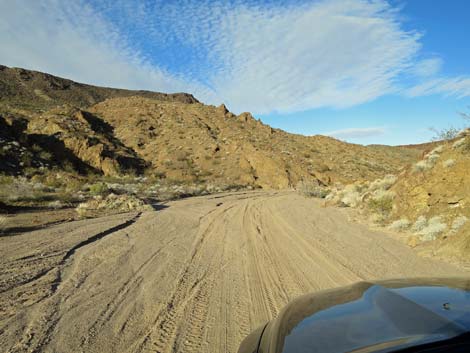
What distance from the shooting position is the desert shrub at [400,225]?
929cm

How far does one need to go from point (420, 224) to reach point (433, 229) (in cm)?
70

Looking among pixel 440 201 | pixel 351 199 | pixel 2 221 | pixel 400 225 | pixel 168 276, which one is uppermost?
pixel 440 201

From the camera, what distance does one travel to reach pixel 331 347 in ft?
5.93

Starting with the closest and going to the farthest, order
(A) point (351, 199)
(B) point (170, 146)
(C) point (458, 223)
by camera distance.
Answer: (C) point (458, 223) < (A) point (351, 199) < (B) point (170, 146)

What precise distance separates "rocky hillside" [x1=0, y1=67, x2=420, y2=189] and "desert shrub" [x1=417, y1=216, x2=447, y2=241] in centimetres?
1409

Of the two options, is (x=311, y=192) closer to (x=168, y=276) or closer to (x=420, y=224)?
(x=420, y=224)

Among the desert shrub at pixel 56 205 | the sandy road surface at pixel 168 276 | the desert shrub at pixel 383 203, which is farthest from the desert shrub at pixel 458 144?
the desert shrub at pixel 56 205

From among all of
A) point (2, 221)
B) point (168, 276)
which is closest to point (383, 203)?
point (168, 276)

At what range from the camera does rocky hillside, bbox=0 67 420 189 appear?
102ft

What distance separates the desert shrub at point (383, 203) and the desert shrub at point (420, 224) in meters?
2.16

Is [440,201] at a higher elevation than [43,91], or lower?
lower

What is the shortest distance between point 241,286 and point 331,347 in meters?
3.71

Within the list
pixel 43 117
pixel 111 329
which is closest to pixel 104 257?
pixel 111 329

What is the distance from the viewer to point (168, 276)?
582cm
